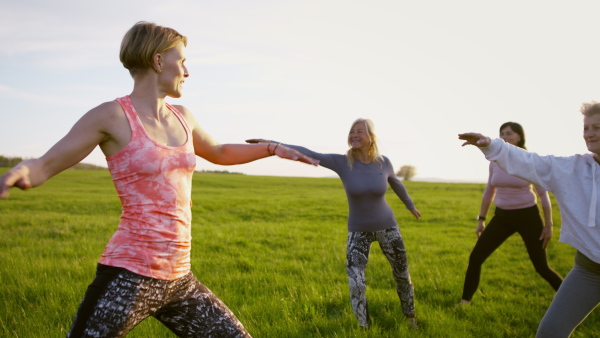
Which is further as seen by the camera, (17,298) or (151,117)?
(17,298)

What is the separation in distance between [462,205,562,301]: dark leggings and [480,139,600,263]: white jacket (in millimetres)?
2920

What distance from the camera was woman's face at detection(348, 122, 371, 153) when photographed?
238 inches

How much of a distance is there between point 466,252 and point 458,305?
5.11m

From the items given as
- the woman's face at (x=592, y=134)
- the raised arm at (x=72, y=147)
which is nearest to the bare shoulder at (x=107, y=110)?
the raised arm at (x=72, y=147)

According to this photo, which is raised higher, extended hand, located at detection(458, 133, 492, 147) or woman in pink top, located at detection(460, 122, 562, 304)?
extended hand, located at detection(458, 133, 492, 147)

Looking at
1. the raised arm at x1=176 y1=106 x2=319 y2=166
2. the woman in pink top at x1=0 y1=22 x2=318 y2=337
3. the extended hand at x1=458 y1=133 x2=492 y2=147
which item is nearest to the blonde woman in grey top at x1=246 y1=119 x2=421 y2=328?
the raised arm at x1=176 y1=106 x2=319 y2=166

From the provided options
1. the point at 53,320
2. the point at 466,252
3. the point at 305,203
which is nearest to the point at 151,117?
the point at 53,320

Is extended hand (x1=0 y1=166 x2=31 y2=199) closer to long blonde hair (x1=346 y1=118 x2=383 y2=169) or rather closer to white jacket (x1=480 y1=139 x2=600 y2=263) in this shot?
white jacket (x1=480 y1=139 x2=600 y2=263)

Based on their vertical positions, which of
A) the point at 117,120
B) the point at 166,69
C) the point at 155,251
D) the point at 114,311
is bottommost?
the point at 114,311

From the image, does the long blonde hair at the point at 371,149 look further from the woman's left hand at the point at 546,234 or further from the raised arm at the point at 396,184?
the woman's left hand at the point at 546,234

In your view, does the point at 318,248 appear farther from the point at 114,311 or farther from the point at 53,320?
the point at 114,311

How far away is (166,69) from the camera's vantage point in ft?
9.59

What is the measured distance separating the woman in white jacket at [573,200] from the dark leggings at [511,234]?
293cm

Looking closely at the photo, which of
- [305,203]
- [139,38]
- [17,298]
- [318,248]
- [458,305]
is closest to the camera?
[139,38]
